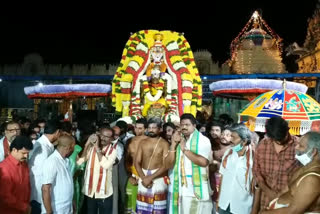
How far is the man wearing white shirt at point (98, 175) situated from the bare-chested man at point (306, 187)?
8.59 feet

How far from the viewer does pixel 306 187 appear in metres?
2.95

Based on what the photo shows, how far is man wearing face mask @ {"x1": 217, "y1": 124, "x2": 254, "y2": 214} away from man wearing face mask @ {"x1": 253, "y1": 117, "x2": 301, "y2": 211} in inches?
12.6

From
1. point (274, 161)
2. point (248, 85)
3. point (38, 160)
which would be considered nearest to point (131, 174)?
point (38, 160)

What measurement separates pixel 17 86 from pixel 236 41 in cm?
1120

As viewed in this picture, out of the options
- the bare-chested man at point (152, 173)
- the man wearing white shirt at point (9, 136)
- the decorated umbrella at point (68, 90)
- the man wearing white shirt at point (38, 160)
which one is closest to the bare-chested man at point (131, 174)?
the bare-chested man at point (152, 173)

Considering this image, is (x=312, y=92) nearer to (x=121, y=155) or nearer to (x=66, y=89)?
(x=66, y=89)

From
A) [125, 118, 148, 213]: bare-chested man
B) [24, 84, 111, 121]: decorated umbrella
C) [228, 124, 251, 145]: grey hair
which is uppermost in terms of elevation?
[24, 84, 111, 121]: decorated umbrella

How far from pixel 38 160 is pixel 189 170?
1873 mm

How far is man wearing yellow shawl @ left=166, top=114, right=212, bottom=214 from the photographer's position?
508 cm

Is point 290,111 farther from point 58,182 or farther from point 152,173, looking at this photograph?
point 58,182

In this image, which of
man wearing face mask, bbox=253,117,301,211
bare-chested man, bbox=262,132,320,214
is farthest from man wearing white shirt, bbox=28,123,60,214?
bare-chested man, bbox=262,132,320,214

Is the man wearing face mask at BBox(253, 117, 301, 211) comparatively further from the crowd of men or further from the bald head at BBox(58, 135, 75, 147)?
the bald head at BBox(58, 135, 75, 147)

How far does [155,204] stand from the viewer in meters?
5.39

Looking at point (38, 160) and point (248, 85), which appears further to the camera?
point (248, 85)
